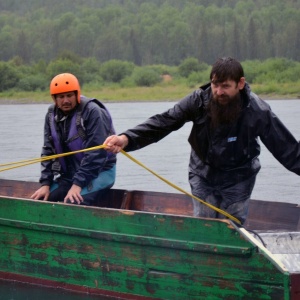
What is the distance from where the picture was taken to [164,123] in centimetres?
680

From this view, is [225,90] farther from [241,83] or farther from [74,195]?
[74,195]

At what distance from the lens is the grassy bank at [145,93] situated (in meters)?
43.2

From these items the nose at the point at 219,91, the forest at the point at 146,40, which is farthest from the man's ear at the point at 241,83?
the forest at the point at 146,40

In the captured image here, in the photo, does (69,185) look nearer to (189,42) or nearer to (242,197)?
(242,197)

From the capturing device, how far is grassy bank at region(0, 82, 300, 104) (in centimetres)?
4325

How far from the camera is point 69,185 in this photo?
8.30 meters

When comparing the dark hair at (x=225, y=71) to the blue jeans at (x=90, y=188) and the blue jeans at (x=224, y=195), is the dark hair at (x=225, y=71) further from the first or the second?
the blue jeans at (x=90, y=188)

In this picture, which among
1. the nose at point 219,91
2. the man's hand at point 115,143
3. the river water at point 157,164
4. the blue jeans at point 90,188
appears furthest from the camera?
the river water at point 157,164

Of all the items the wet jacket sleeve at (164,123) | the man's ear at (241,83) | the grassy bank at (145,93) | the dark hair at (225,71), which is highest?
the dark hair at (225,71)

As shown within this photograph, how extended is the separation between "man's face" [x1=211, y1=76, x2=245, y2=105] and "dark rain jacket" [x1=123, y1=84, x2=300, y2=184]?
111 millimetres

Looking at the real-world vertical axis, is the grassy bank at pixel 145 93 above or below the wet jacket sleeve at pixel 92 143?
below

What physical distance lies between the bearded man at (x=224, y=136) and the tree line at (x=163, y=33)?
6705cm

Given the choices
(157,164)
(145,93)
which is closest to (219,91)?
(157,164)

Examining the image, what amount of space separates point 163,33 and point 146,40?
235 cm
